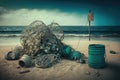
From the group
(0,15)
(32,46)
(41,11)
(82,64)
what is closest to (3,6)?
(0,15)

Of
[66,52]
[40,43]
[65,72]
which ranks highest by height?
[40,43]

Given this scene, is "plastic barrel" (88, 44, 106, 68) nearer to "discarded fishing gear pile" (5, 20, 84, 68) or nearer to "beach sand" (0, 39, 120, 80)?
"beach sand" (0, 39, 120, 80)

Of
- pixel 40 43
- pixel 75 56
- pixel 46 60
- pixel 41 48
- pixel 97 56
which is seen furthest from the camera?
pixel 40 43

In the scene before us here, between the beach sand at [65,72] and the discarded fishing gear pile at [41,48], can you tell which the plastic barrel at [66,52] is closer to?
the discarded fishing gear pile at [41,48]

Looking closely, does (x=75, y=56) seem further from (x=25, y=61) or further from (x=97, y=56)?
(x=25, y=61)

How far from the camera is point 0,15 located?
22062 millimetres

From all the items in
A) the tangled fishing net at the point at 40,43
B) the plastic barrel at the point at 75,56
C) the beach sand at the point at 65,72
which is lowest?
the beach sand at the point at 65,72

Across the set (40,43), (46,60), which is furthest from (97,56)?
(40,43)

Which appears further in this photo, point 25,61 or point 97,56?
point 25,61

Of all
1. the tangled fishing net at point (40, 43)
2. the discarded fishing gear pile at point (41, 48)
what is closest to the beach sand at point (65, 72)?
the discarded fishing gear pile at point (41, 48)

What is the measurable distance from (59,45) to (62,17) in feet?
45.3

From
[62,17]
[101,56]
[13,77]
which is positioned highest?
[62,17]

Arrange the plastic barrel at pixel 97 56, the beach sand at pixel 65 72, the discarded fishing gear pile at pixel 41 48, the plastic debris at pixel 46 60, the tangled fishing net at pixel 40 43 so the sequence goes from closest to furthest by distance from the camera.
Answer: the beach sand at pixel 65 72 < the plastic barrel at pixel 97 56 < the plastic debris at pixel 46 60 < the discarded fishing gear pile at pixel 41 48 < the tangled fishing net at pixel 40 43

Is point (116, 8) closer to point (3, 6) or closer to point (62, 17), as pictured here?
point (62, 17)
